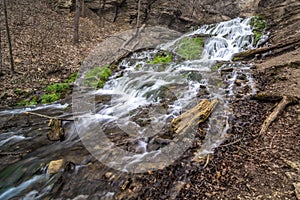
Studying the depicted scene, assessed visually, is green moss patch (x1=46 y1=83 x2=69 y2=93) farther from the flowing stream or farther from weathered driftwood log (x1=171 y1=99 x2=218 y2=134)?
weathered driftwood log (x1=171 y1=99 x2=218 y2=134)

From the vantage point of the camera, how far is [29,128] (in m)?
5.96

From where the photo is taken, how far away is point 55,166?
13.9 feet

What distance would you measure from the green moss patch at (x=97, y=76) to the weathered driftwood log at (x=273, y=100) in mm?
6707

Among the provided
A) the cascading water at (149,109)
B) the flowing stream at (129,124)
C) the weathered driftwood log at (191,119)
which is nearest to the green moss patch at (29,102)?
the flowing stream at (129,124)

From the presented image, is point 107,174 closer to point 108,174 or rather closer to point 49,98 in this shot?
point 108,174

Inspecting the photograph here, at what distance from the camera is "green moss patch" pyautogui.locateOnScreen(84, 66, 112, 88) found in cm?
950

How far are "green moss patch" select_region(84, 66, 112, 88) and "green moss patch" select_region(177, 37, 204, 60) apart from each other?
16.2ft

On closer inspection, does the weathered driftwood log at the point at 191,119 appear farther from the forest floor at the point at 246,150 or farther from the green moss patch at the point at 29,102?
the green moss patch at the point at 29,102

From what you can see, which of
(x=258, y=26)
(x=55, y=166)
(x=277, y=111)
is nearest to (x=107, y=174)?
(x=55, y=166)

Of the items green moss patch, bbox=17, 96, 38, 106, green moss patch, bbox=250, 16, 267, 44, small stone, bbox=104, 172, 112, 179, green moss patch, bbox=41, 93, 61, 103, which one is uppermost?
green moss patch, bbox=250, 16, 267, 44

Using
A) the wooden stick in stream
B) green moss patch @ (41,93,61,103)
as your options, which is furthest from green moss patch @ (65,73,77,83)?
the wooden stick in stream

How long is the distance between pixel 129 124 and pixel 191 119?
5.97 feet

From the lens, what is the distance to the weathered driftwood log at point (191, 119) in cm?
488

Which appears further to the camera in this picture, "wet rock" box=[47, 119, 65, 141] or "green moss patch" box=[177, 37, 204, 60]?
"green moss patch" box=[177, 37, 204, 60]
